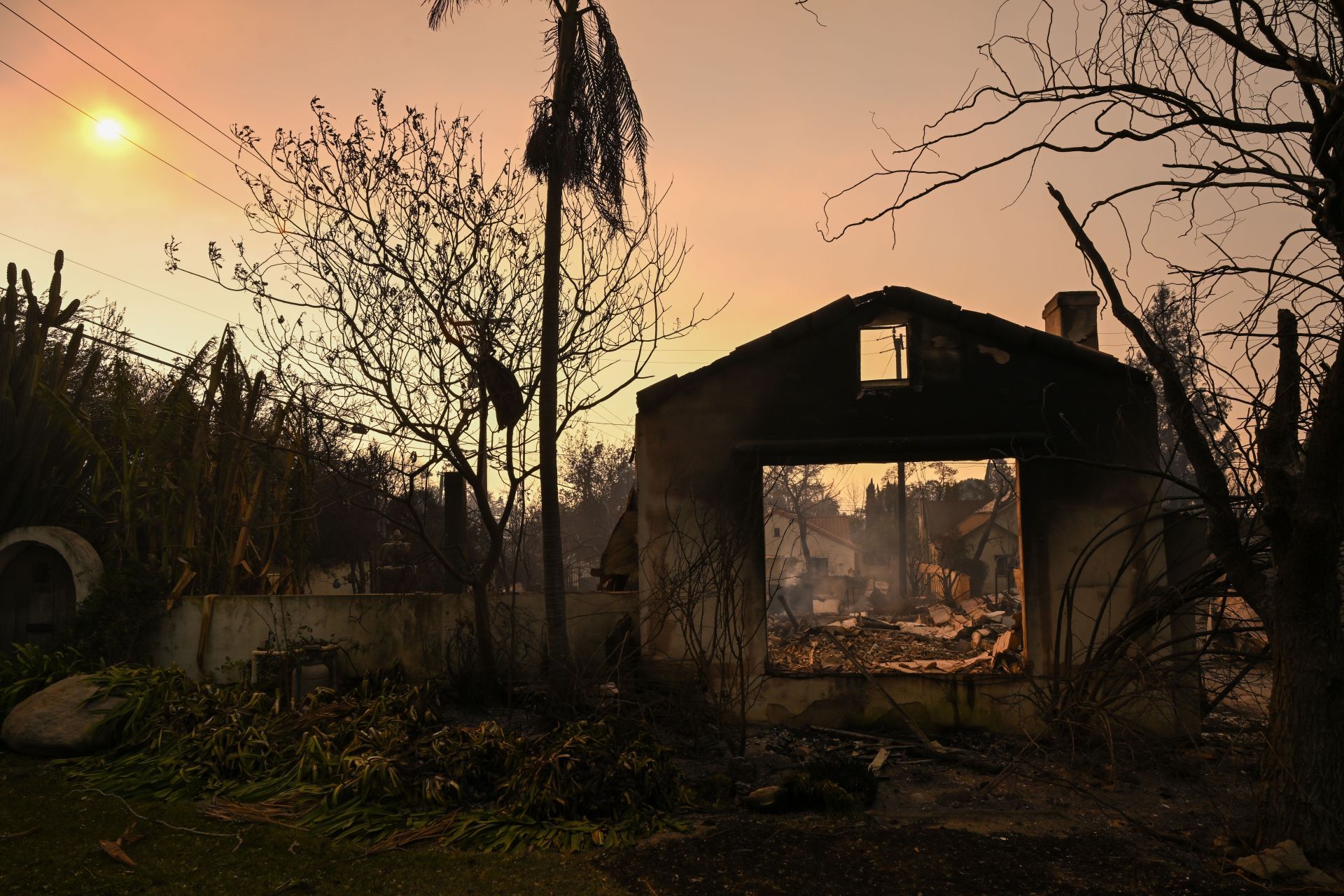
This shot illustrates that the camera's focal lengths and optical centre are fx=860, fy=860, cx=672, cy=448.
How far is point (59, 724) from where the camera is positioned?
8.28 m

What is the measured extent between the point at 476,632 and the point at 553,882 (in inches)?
180

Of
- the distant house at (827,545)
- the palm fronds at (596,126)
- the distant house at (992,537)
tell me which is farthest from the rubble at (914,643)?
the distant house at (827,545)

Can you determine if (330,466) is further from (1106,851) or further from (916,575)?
(916,575)

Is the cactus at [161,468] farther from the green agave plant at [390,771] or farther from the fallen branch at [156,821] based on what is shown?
the fallen branch at [156,821]

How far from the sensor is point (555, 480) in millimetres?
9266

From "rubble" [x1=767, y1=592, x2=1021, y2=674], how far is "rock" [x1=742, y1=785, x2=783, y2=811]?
9.44 feet

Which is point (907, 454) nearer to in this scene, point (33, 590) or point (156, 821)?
point (156, 821)

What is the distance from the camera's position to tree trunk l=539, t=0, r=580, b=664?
30.4 feet

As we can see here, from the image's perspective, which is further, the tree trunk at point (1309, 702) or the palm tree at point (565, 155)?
the palm tree at point (565, 155)

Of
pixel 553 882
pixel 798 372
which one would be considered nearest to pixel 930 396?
pixel 798 372

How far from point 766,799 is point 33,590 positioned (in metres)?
9.94

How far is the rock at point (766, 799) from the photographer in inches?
264

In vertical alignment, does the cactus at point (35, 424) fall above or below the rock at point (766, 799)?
above

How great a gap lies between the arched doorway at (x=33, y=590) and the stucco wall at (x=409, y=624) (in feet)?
6.60
